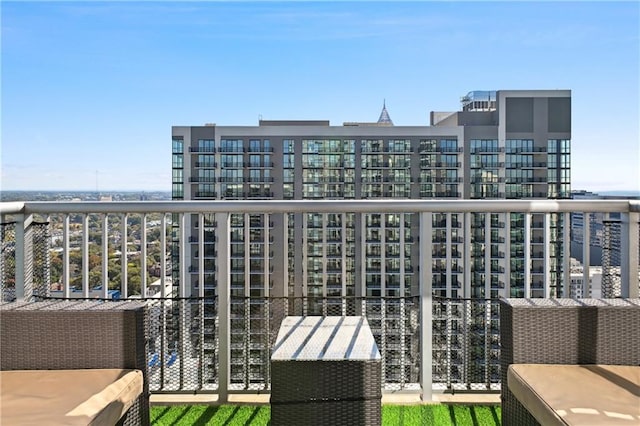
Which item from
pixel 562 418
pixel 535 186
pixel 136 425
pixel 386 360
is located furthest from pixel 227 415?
pixel 535 186

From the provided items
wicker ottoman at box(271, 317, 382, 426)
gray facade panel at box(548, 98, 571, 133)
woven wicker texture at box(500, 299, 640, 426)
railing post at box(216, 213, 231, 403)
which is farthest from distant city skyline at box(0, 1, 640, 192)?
wicker ottoman at box(271, 317, 382, 426)

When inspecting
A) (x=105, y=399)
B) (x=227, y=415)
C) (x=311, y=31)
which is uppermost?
(x=311, y=31)

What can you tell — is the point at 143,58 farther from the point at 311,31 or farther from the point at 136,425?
the point at 136,425

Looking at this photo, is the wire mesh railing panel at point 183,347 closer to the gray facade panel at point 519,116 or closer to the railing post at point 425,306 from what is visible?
the railing post at point 425,306

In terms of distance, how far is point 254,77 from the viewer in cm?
3400

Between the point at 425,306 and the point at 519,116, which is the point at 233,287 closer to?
the point at 425,306

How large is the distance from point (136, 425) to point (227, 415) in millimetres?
391

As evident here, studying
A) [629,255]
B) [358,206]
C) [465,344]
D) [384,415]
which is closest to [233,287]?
[358,206]

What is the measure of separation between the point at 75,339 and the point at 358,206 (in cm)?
84

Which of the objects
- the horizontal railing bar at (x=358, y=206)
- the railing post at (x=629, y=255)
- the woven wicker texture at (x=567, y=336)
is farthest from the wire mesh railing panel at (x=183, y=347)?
the railing post at (x=629, y=255)

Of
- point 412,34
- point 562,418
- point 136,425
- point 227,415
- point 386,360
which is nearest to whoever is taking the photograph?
point 562,418

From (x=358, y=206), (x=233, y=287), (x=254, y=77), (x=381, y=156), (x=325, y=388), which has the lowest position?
(x=325, y=388)

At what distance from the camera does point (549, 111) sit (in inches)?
1396

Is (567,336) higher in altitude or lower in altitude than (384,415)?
higher
